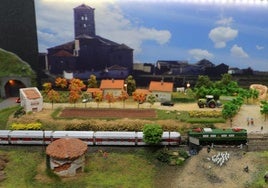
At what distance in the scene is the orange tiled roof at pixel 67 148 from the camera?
123ft

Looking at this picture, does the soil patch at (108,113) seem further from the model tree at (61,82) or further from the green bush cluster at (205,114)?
the model tree at (61,82)

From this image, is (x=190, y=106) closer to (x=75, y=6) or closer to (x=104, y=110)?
(x=104, y=110)

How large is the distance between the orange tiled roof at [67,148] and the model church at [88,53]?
25.5m

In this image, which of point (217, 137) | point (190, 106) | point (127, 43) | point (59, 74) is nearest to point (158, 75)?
point (127, 43)

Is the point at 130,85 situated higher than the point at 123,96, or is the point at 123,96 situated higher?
the point at 130,85

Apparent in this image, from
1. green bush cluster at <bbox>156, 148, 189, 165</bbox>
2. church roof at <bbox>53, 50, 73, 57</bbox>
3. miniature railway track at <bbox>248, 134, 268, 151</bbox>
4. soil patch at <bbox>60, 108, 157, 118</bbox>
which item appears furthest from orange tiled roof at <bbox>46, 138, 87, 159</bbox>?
church roof at <bbox>53, 50, 73, 57</bbox>

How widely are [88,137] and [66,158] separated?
5.61m

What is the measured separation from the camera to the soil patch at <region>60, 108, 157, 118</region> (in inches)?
1980

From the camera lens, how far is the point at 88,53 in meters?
64.1

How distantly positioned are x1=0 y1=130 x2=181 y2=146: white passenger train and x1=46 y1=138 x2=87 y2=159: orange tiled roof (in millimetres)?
2418

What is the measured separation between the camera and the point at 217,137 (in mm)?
42031

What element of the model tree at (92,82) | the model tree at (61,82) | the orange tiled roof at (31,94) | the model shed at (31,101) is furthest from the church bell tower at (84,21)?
the model shed at (31,101)

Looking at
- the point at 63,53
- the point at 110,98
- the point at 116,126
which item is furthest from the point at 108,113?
the point at 63,53

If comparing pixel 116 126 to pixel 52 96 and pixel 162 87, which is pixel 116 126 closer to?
pixel 52 96
